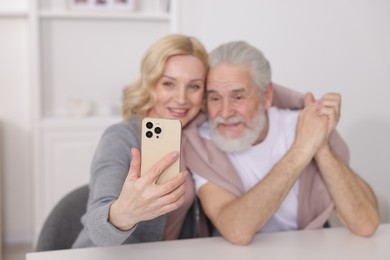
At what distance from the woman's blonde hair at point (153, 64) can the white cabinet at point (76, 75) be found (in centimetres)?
148

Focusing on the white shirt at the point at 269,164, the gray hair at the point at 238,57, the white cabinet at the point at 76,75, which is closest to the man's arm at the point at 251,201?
the white shirt at the point at 269,164

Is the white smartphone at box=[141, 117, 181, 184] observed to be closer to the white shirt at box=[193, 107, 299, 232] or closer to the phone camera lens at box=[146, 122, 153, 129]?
the phone camera lens at box=[146, 122, 153, 129]

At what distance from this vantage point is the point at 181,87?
1.59 m

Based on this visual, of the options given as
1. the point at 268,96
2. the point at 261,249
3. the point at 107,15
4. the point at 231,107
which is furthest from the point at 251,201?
the point at 107,15

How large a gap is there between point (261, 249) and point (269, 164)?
42 centimetres

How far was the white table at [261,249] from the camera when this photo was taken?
1264 mm

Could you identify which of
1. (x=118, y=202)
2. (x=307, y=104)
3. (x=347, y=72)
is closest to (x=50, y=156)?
(x=347, y=72)

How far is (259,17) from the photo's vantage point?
7.66 ft

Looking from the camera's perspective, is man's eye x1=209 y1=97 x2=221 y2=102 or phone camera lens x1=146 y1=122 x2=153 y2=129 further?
man's eye x1=209 y1=97 x2=221 y2=102

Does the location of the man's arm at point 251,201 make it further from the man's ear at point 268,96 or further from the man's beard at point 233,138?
the man's ear at point 268,96

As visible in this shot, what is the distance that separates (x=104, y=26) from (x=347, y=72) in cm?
149

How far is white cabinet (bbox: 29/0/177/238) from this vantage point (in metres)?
3.09

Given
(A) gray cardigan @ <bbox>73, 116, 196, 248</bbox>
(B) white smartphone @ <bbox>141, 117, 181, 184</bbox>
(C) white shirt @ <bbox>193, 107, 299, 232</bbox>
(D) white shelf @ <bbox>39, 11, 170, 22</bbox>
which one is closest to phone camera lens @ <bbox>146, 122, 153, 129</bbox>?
(B) white smartphone @ <bbox>141, 117, 181, 184</bbox>

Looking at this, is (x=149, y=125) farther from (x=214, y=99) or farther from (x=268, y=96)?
(x=268, y=96)
